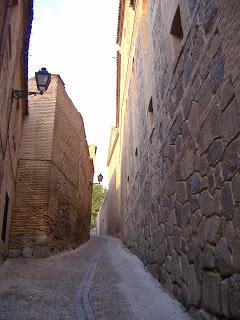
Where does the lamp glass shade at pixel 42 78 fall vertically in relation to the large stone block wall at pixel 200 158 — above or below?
above

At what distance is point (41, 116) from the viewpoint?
463 inches

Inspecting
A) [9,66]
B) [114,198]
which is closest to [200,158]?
[9,66]

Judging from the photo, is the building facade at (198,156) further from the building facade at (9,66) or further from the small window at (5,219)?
the small window at (5,219)

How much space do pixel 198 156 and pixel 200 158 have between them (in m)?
0.07

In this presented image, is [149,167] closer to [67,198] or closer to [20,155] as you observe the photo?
[20,155]

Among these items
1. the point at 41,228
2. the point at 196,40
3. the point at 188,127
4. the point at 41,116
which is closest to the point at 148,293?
the point at 188,127

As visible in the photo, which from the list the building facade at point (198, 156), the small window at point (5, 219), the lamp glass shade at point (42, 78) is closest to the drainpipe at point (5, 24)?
the lamp glass shade at point (42, 78)

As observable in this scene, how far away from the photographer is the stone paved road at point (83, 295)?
13.5 ft

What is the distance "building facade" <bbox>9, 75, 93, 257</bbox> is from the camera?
10.2 m

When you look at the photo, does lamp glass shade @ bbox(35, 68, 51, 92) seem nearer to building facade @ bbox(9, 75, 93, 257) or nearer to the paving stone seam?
building facade @ bbox(9, 75, 93, 257)

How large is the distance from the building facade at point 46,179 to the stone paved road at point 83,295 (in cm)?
235

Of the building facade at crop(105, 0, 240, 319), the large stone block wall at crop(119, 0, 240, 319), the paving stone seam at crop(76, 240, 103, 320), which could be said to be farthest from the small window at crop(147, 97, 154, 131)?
the paving stone seam at crop(76, 240, 103, 320)

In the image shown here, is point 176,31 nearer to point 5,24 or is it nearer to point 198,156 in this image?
point 198,156

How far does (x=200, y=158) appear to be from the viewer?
3598mm
